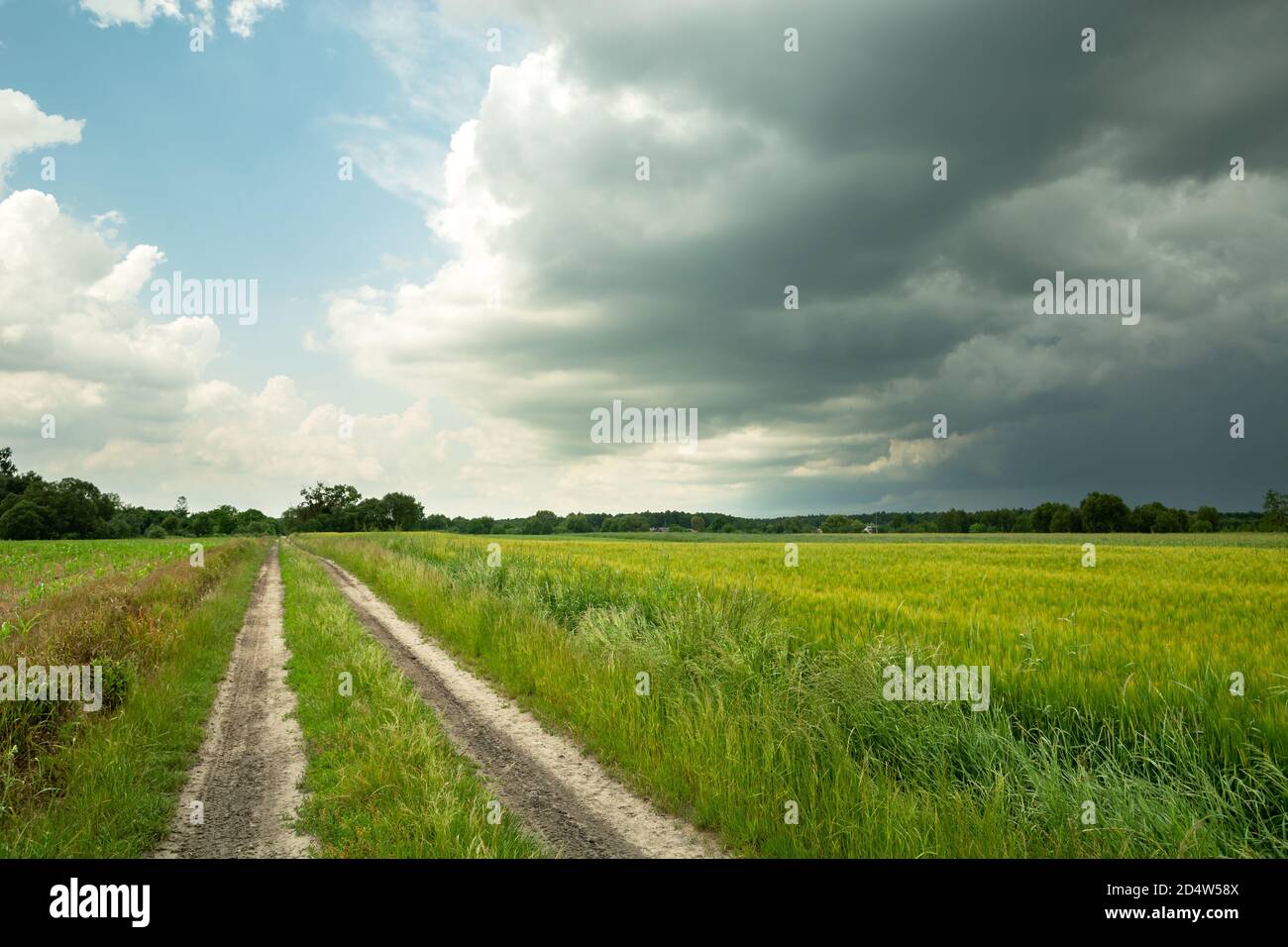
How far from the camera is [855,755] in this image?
655 cm

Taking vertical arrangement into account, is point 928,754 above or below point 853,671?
below

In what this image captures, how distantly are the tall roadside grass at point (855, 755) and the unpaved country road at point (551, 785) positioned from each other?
0.30m

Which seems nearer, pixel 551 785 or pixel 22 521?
pixel 551 785

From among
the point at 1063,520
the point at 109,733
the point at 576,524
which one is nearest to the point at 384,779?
the point at 109,733

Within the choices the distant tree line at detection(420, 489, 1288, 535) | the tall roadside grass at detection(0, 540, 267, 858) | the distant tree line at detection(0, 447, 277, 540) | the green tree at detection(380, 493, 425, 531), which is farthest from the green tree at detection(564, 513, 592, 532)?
the tall roadside grass at detection(0, 540, 267, 858)

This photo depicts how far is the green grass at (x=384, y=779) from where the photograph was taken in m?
4.89

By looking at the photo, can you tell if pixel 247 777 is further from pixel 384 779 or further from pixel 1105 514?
pixel 1105 514

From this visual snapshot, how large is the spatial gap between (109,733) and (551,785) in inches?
223

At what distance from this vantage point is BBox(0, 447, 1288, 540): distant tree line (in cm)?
10862

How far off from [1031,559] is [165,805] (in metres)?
28.7

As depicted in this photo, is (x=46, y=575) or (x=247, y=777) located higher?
(x=247, y=777)
